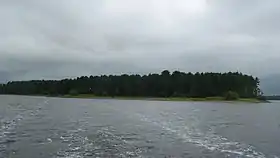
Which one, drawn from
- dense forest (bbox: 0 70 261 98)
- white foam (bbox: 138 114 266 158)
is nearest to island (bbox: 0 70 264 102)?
dense forest (bbox: 0 70 261 98)

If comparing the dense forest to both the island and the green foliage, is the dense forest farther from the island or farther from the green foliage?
the green foliage

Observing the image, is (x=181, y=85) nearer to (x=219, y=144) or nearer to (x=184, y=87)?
(x=184, y=87)

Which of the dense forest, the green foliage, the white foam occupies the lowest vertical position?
the white foam

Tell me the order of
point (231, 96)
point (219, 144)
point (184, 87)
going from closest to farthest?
1. point (219, 144)
2. point (231, 96)
3. point (184, 87)

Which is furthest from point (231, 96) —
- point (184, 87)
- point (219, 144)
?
point (219, 144)

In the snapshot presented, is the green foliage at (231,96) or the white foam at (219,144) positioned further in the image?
the green foliage at (231,96)

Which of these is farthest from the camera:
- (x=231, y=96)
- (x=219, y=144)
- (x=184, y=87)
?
(x=184, y=87)

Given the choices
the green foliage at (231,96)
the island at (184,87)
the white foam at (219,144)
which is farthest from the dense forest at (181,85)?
the white foam at (219,144)

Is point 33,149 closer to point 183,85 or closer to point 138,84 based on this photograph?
point 183,85

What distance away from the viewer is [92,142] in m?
26.5

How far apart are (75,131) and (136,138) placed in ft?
18.5

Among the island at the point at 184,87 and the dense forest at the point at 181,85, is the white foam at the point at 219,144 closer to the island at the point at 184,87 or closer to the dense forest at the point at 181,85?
the island at the point at 184,87

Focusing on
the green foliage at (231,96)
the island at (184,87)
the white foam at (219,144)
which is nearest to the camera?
the white foam at (219,144)

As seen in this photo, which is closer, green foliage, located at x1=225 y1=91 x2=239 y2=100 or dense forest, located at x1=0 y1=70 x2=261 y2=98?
green foliage, located at x1=225 y1=91 x2=239 y2=100
